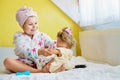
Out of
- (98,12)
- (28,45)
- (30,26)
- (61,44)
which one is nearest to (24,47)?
Result: (28,45)

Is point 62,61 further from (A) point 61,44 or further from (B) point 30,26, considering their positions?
(B) point 30,26

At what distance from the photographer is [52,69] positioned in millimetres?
1129

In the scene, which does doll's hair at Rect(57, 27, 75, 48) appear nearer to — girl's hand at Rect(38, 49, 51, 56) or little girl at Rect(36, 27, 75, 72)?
little girl at Rect(36, 27, 75, 72)

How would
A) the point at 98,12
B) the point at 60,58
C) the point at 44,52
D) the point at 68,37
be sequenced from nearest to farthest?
the point at 44,52 < the point at 60,58 < the point at 68,37 < the point at 98,12

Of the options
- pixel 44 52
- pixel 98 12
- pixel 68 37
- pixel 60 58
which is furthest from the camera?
pixel 98 12

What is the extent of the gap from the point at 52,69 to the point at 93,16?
78 centimetres

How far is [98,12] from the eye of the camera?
1.67 m

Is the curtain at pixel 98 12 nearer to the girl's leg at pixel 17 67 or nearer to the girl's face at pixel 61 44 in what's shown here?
the girl's face at pixel 61 44

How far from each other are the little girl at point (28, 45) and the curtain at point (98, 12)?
0.51 meters

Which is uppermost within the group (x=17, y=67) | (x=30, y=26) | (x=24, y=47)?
(x=30, y=26)

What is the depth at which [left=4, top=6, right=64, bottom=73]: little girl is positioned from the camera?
115 cm

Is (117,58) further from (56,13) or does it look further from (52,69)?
(56,13)

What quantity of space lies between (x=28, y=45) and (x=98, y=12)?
73 cm

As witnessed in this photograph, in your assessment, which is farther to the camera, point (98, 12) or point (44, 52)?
point (98, 12)
